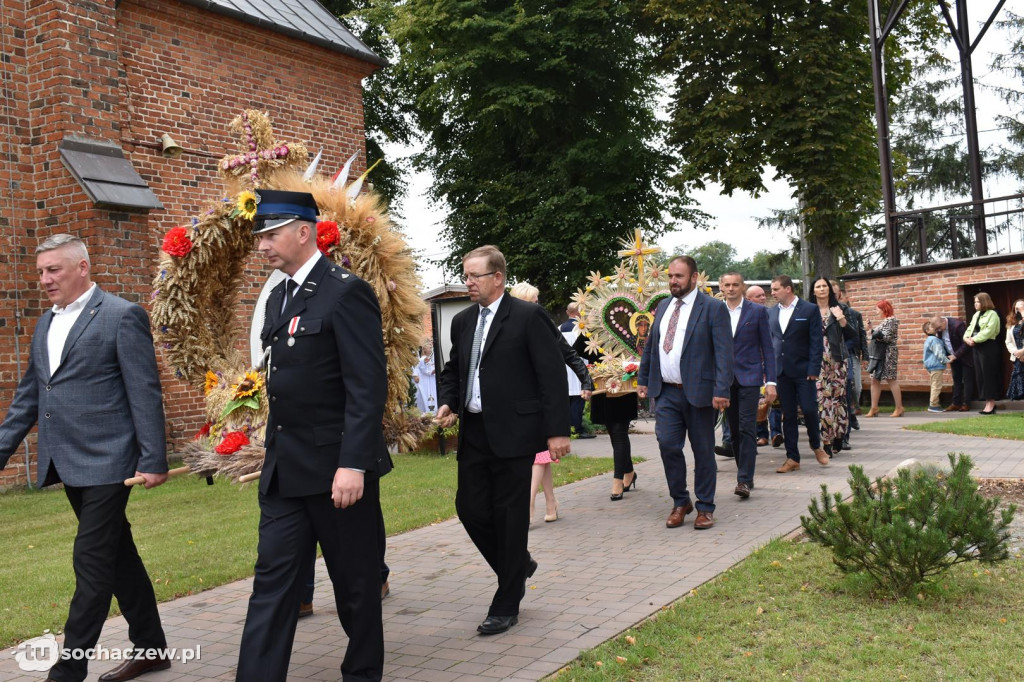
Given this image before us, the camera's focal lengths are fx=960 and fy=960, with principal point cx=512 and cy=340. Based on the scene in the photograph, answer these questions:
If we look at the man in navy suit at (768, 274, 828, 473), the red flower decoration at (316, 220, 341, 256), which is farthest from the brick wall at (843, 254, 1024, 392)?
the red flower decoration at (316, 220, 341, 256)

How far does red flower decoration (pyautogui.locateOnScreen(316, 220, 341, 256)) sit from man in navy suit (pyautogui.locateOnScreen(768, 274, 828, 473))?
6.21 m

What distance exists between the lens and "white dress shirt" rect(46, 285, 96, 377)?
15.7 ft

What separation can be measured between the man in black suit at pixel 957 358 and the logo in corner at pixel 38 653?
15.9 metres

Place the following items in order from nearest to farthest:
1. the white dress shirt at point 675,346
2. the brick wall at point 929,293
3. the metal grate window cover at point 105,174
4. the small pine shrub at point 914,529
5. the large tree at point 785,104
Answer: the small pine shrub at point 914,529, the white dress shirt at point 675,346, the metal grate window cover at point 105,174, the brick wall at point 929,293, the large tree at point 785,104

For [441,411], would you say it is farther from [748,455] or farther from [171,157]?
[171,157]

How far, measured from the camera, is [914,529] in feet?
17.2

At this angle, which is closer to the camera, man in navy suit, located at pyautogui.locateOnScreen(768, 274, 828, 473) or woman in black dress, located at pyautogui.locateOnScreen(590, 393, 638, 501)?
woman in black dress, located at pyautogui.locateOnScreen(590, 393, 638, 501)

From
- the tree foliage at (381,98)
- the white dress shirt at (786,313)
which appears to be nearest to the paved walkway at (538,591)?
the white dress shirt at (786,313)

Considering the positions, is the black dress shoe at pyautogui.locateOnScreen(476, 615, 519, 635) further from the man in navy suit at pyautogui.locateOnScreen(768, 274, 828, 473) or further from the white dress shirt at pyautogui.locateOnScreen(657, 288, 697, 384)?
the man in navy suit at pyautogui.locateOnScreen(768, 274, 828, 473)

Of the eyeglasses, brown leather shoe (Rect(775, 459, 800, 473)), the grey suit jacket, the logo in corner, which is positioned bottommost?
the logo in corner

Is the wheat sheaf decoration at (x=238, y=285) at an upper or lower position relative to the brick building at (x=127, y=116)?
lower

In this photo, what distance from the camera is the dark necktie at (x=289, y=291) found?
428 centimetres

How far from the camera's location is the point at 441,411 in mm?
5980

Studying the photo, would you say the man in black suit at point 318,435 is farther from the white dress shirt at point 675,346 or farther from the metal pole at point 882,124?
the metal pole at point 882,124
